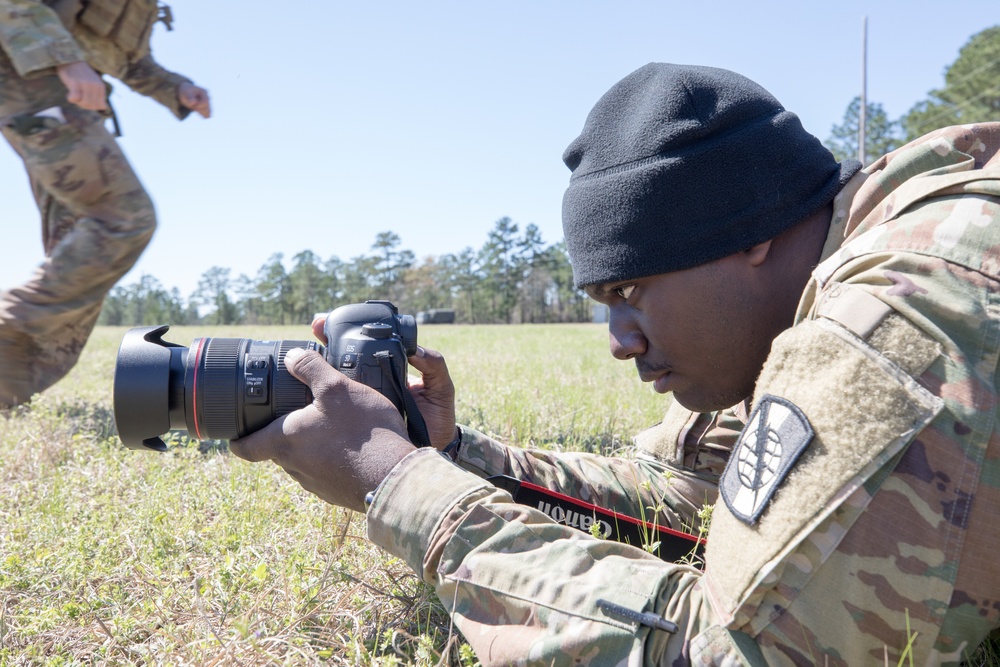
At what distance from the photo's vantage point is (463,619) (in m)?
1.42

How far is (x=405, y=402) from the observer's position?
181cm

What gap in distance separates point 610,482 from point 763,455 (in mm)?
1161

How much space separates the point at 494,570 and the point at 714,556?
40 centimetres

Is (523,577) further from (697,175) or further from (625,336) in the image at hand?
(697,175)

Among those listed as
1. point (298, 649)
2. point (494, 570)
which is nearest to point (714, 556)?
point (494, 570)

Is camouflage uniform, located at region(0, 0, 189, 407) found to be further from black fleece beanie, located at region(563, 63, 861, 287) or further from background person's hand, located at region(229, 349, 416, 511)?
black fleece beanie, located at region(563, 63, 861, 287)

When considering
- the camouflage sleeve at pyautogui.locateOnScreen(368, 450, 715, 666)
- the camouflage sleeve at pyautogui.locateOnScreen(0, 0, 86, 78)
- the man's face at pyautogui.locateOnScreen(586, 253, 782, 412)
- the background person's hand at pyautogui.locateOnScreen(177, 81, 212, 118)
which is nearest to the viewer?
the camouflage sleeve at pyautogui.locateOnScreen(368, 450, 715, 666)

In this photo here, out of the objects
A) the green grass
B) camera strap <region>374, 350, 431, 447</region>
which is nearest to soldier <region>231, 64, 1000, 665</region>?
camera strap <region>374, 350, 431, 447</region>

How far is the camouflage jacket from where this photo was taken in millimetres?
3539

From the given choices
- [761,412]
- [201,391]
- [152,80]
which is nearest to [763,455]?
[761,412]

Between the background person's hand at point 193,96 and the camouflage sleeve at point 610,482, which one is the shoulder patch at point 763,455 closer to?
the camouflage sleeve at point 610,482

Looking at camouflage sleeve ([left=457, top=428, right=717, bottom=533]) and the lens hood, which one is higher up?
the lens hood

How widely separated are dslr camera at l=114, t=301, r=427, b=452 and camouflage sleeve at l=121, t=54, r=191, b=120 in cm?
314

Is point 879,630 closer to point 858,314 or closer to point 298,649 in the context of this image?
point 858,314
